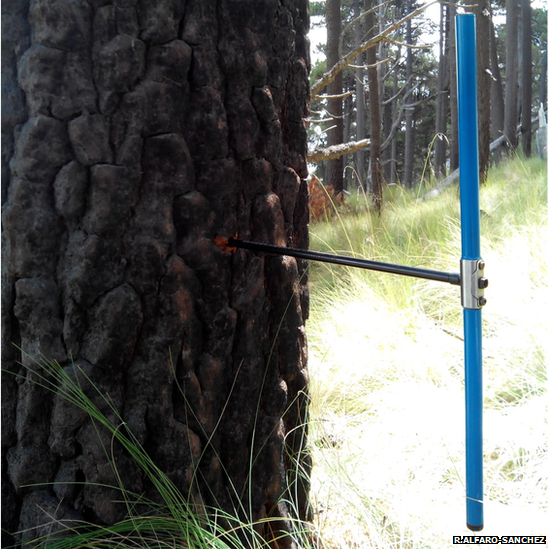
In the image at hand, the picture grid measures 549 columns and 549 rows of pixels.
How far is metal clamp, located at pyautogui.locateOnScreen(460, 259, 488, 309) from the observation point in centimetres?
84

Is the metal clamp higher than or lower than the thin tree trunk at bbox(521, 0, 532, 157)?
lower

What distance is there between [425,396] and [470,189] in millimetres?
1185

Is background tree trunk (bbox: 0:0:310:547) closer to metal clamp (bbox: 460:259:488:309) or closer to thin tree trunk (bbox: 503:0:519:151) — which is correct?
metal clamp (bbox: 460:259:488:309)

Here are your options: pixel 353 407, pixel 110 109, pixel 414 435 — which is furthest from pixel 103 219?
pixel 353 407

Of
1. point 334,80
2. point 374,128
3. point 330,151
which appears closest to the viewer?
point 330,151

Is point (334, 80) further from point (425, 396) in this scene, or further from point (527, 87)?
point (425, 396)

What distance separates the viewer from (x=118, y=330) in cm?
89

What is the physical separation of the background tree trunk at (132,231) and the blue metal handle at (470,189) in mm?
382

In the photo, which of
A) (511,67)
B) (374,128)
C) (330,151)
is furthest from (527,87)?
(330,151)

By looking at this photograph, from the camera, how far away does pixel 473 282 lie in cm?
84

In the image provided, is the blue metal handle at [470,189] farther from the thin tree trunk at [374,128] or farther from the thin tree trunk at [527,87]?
the thin tree trunk at [527,87]

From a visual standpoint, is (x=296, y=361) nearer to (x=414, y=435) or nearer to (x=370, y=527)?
(x=370, y=527)

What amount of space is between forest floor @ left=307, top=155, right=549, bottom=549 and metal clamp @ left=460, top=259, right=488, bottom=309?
2.10ft

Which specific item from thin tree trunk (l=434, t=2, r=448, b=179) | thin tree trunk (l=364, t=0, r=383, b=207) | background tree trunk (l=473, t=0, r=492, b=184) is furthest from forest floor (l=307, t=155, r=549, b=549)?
thin tree trunk (l=434, t=2, r=448, b=179)
